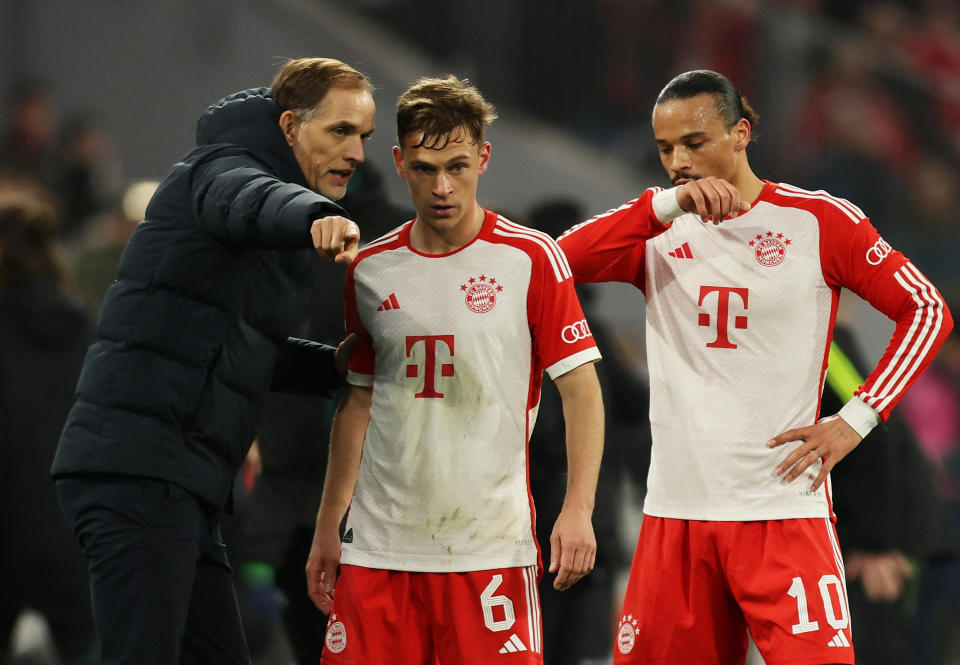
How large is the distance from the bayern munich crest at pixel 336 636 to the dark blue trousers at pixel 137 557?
1.30ft

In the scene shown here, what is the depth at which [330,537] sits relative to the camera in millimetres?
3902

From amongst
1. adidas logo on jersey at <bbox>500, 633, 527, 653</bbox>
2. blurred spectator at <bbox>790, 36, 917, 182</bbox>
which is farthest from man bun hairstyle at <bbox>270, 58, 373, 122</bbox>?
blurred spectator at <bbox>790, 36, 917, 182</bbox>

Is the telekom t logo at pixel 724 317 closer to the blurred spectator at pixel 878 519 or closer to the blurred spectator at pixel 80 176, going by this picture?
the blurred spectator at pixel 878 519

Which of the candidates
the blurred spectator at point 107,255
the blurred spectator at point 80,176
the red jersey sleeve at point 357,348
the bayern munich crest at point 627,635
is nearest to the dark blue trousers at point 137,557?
the red jersey sleeve at point 357,348

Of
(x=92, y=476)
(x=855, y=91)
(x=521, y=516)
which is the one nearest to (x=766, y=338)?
(x=521, y=516)

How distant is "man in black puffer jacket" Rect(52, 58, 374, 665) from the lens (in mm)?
3461

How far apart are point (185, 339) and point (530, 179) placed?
7.52 meters

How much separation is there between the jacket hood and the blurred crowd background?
151 centimetres

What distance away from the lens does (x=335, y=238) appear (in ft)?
10.1

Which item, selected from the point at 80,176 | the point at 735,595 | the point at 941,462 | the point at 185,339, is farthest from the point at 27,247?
the point at 80,176

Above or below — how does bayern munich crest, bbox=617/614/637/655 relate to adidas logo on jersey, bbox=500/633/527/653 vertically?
below

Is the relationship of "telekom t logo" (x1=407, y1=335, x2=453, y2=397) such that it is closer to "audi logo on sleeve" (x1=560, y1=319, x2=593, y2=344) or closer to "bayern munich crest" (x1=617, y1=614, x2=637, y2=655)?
"audi logo on sleeve" (x1=560, y1=319, x2=593, y2=344)

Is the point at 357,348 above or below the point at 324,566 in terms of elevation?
above

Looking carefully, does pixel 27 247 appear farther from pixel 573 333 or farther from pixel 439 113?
pixel 573 333
